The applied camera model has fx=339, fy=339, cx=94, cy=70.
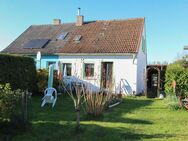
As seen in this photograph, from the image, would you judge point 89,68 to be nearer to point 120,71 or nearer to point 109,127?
point 120,71

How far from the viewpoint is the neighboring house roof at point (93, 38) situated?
2605 centimetres

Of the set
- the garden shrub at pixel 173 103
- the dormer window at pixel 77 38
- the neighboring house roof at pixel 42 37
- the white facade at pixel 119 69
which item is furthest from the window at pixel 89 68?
the garden shrub at pixel 173 103

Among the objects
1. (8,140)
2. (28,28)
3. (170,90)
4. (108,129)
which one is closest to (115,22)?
(28,28)

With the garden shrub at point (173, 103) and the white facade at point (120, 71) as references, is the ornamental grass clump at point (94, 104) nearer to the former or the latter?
the garden shrub at point (173, 103)

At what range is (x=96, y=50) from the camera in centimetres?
2612

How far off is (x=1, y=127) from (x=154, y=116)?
21.0ft

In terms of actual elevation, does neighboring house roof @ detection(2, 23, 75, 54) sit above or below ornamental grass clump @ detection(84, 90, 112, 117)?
above

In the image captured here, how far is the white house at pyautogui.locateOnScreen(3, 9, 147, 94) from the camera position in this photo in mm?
25297

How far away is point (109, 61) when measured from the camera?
25.9m

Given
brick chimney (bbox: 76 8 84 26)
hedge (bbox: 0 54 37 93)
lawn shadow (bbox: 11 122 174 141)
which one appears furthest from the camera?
brick chimney (bbox: 76 8 84 26)

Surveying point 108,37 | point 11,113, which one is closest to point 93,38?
point 108,37

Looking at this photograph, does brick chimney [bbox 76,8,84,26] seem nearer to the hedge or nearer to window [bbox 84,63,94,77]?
window [bbox 84,63,94,77]

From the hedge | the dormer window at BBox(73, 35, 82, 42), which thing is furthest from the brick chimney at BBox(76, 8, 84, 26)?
the hedge

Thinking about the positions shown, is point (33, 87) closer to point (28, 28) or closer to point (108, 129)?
point (108, 129)
